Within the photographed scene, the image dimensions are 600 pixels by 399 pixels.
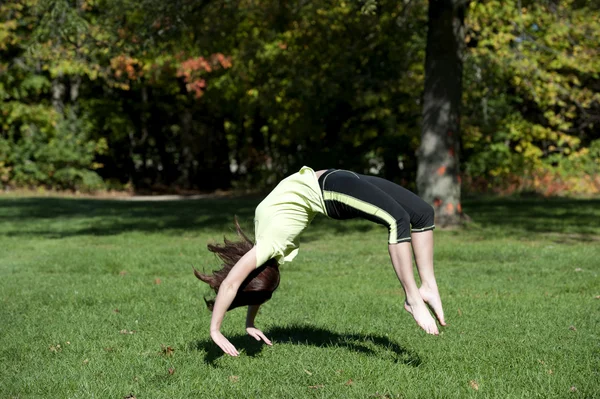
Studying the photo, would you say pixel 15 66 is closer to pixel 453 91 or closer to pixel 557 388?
pixel 453 91

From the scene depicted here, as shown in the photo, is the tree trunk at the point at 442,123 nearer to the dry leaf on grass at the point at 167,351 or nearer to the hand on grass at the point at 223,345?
the dry leaf on grass at the point at 167,351


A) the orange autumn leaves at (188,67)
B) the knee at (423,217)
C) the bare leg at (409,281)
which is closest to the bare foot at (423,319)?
the bare leg at (409,281)

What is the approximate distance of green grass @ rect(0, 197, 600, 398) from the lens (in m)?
5.17

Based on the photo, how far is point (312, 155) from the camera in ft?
102

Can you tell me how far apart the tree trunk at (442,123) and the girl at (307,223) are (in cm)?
1118

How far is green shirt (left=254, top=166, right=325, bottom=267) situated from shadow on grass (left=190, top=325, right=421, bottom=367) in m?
0.97

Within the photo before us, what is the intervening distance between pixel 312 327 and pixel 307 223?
1744mm

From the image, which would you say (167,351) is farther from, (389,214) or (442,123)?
(442,123)

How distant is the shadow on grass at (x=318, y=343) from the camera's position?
5877 mm

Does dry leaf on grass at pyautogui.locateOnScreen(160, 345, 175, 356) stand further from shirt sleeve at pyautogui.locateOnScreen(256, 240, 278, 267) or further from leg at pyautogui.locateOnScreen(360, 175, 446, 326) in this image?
leg at pyautogui.locateOnScreen(360, 175, 446, 326)

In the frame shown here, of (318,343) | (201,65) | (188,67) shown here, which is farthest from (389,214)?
(188,67)

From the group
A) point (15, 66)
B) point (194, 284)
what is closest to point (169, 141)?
point (15, 66)

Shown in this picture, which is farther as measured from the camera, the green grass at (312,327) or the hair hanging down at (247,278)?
the hair hanging down at (247,278)

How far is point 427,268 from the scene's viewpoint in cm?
562
